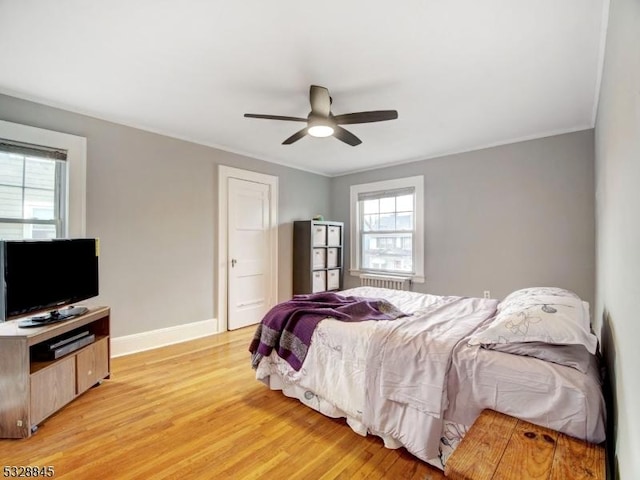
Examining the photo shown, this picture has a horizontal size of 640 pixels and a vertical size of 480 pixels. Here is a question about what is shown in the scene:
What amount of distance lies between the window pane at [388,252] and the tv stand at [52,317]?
12.5ft

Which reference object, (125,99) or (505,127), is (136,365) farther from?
(505,127)

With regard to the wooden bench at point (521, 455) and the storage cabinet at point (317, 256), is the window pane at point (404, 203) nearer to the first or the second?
the storage cabinet at point (317, 256)

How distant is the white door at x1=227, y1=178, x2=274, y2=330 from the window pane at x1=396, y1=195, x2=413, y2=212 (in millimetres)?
2001

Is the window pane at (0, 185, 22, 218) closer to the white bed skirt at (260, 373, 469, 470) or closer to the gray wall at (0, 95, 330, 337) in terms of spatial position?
the gray wall at (0, 95, 330, 337)

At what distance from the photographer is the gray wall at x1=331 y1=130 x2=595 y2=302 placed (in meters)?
3.22

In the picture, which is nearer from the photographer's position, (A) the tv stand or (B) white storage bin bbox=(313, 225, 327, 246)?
(A) the tv stand

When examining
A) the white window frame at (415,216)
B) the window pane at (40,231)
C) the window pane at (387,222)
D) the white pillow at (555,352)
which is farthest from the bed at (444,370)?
the window pane at (387,222)

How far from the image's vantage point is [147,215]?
3324 millimetres

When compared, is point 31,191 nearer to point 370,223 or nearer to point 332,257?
point 332,257

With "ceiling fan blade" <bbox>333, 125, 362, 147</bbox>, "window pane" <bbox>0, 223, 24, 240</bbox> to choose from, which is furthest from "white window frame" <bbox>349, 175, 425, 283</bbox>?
"window pane" <bbox>0, 223, 24, 240</bbox>

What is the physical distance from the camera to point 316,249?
15.5 ft

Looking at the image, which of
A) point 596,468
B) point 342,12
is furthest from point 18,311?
point 596,468

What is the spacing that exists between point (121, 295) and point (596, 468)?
A: 3675mm

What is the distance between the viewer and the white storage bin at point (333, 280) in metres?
4.95
